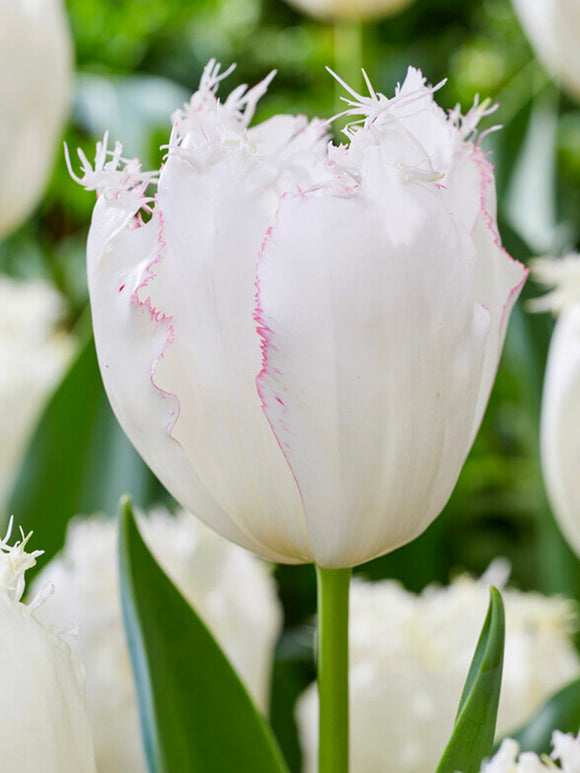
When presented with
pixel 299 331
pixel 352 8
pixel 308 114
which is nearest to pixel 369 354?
pixel 299 331

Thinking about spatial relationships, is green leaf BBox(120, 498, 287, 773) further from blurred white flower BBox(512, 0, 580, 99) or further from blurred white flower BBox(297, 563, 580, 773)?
blurred white flower BBox(512, 0, 580, 99)

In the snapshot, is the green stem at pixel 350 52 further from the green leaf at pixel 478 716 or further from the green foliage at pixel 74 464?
the green leaf at pixel 478 716

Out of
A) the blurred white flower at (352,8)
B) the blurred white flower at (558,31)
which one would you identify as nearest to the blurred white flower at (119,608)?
the blurred white flower at (558,31)

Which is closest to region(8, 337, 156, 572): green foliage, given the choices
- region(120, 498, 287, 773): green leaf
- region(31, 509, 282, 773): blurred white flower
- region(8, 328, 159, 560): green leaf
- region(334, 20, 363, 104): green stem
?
region(8, 328, 159, 560): green leaf

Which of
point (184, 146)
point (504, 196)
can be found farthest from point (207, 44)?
point (184, 146)

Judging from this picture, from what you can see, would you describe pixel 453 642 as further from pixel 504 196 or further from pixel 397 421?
pixel 504 196

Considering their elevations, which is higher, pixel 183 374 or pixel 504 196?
pixel 504 196
